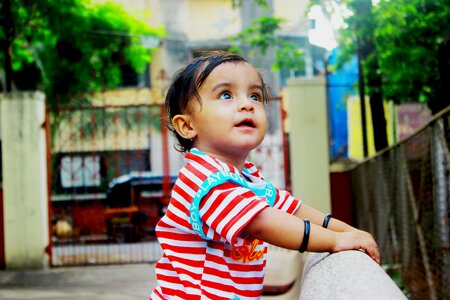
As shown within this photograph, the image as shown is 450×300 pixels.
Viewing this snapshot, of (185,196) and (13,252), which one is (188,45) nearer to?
(13,252)

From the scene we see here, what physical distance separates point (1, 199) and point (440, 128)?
779 cm

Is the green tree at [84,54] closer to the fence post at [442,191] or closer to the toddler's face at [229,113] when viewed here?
the fence post at [442,191]

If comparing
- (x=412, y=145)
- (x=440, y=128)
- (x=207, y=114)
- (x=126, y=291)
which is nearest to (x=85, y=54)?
(x=126, y=291)

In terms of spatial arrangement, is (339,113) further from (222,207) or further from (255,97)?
(222,207)

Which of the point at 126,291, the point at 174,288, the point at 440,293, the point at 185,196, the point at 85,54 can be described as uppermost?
the point at 85,54

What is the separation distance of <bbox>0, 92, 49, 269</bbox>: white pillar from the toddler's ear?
862cm

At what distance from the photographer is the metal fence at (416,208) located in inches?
172

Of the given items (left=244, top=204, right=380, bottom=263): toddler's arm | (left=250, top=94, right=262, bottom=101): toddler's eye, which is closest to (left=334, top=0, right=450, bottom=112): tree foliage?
(left=250, top=94, right=262, bottom=101): toddler's eye

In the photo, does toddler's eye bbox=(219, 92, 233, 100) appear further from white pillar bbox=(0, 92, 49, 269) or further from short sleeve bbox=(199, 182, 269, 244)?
white pillar bbox=(0, 92, 49, 269)

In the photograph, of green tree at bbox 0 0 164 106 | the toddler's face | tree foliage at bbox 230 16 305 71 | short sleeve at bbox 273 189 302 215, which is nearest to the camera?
the toddler's face

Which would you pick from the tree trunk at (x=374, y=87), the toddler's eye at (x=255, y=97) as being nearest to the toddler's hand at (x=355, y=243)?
the toddler's eye at (x=255, y=97)

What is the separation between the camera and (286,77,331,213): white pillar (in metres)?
10.7

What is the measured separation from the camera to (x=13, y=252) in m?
10.2

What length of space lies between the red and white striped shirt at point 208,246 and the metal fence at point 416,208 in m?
2.26
